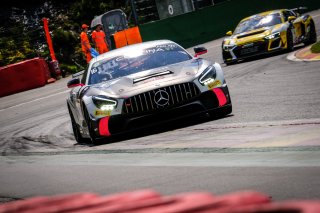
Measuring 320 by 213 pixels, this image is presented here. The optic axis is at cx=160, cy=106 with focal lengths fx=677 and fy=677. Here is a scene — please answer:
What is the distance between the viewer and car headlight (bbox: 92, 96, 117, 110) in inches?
364

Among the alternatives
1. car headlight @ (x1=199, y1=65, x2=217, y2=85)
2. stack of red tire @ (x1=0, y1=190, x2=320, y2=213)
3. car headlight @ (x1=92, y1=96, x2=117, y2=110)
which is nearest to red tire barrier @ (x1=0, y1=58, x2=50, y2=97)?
car headlight @ (x1=92, y1=96, x2=117, y2=110)

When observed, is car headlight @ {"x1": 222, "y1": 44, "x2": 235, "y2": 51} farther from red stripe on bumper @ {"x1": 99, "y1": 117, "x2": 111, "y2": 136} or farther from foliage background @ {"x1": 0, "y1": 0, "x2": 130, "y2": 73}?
foliage background @ {"x1": 0, "y1": 0, "x2": 130, "y2": 73}

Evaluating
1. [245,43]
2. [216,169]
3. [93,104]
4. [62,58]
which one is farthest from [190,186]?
[62,58]

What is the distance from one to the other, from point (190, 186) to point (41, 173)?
2869 mm

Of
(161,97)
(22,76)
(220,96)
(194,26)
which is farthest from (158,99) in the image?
(194,26)

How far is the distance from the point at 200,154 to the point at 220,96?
9.09 ft

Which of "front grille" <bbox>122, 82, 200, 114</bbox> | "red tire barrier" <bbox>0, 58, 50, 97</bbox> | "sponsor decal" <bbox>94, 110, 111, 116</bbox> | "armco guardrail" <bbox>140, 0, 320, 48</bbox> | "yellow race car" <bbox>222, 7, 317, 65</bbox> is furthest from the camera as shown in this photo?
"armco guardrail" <bbox>140, 0, 320, 48</bbox>

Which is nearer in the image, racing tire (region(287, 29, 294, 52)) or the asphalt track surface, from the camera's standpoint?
the asphalt track surface

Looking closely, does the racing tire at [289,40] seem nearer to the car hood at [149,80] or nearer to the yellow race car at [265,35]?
the yellow race car at [265,35]

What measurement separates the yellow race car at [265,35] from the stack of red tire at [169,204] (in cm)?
1624

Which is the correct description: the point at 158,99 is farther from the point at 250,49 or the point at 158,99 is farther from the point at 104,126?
the point at 250,49

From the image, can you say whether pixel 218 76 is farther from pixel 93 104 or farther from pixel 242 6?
pixel 242 6

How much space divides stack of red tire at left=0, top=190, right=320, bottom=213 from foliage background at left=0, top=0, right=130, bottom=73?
29.6 metres

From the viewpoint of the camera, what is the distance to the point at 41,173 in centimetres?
780
